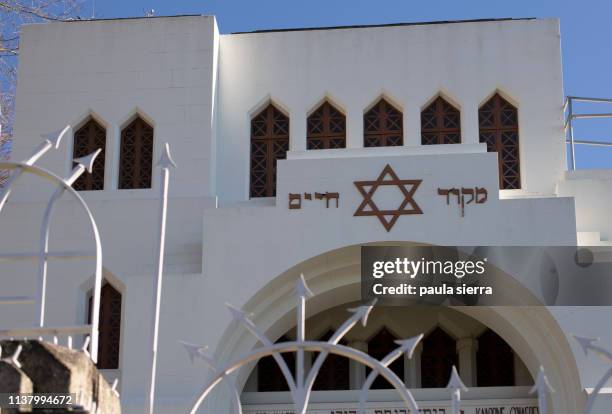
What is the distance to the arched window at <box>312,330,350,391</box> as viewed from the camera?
16.5m

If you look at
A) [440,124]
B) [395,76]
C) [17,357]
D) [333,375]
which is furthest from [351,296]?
[17,357]

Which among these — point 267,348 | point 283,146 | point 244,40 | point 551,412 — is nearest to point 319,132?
point 283,146

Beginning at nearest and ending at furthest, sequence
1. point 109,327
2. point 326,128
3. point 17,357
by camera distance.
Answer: point 17,357
point 109,327
point 326,128

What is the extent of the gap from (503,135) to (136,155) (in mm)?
4905

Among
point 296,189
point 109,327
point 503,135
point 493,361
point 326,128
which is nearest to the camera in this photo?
point 296,189

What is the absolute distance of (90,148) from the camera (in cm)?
1620

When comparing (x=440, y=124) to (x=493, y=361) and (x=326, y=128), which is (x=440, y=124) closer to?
(x=326, y=128)

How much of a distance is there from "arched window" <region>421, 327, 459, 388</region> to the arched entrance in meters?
1.18

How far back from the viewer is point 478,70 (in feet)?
52.8

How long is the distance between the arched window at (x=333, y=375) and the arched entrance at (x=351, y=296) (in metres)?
1.29

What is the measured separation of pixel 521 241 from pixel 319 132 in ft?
11.3

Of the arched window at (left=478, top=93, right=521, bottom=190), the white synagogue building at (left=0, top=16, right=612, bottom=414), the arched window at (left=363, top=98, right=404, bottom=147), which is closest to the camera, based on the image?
the white synagogue building at (left=0, top=16, right=612, bottom=414)

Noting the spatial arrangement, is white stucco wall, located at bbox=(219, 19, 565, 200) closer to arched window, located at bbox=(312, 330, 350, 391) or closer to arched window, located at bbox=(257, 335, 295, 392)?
arched window, located at bbox=(257, 335, 295, 392)

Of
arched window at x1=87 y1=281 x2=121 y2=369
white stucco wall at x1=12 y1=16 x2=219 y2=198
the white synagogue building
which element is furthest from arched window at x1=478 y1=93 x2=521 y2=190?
arched window at x1=87 y1=281 x2=121 y2=369
